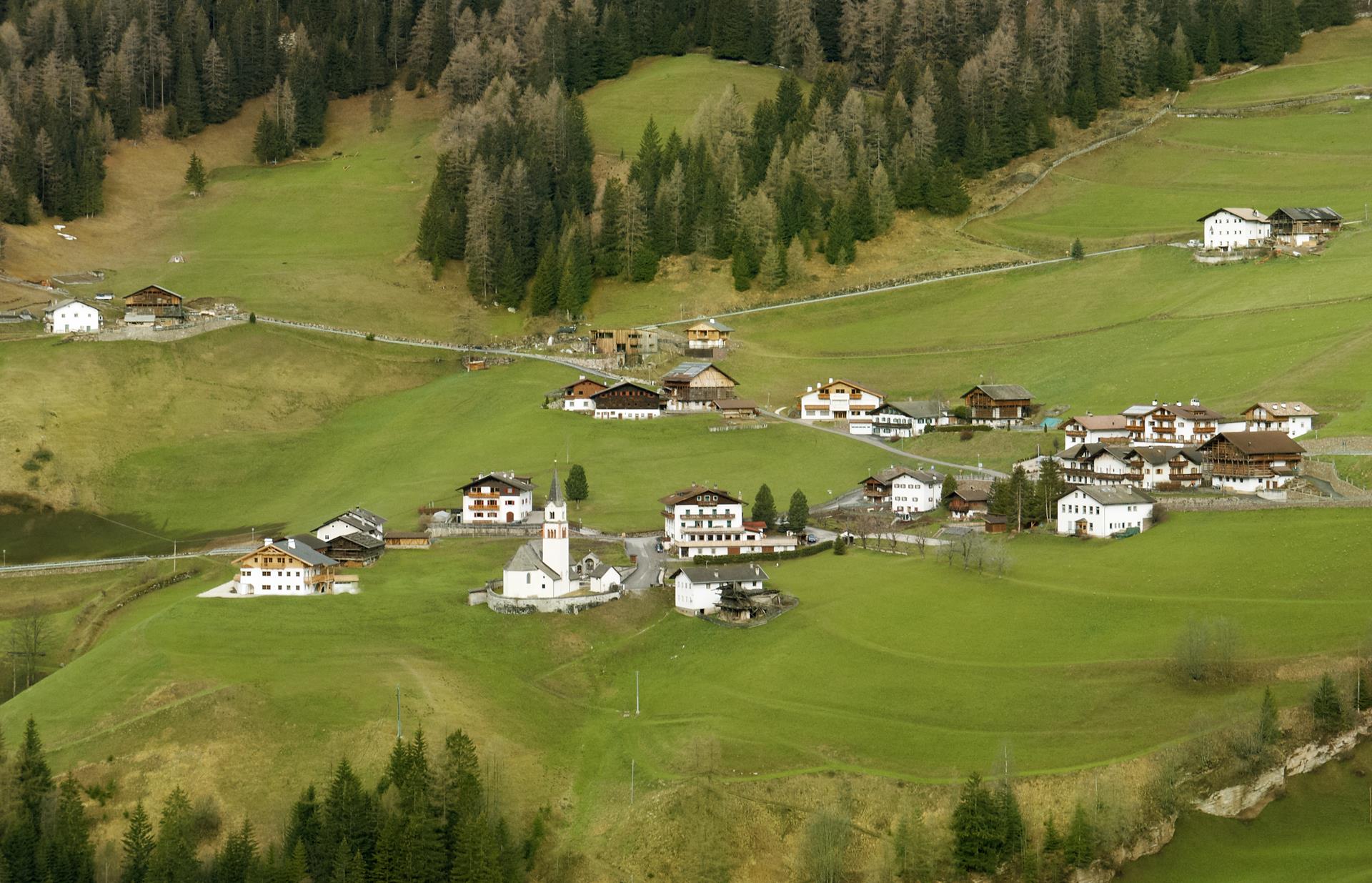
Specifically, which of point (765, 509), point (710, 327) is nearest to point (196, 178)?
point (710, 327)

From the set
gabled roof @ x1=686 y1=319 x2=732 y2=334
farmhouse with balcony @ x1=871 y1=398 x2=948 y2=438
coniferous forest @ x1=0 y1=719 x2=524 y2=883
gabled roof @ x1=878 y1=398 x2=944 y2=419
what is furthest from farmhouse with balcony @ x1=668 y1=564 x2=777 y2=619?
gabled roof @ x1=686 y1=319 x2=732 y2=334

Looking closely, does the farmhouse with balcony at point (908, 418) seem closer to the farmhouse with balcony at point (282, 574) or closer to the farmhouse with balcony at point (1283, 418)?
the farmhouse with balcony at point (1283, 418)

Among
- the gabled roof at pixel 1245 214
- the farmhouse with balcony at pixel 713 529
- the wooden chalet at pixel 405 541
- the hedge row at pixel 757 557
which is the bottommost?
the wooden chalet at pixel 405 541

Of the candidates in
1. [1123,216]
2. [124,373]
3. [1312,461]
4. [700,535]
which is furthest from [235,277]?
[1312,461]

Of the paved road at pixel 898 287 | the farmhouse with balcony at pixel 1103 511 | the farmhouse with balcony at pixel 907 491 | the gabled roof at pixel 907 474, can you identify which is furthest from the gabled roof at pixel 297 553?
the paved road at pixel 898 287

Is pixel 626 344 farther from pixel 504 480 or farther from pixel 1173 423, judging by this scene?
pixel 1173 423

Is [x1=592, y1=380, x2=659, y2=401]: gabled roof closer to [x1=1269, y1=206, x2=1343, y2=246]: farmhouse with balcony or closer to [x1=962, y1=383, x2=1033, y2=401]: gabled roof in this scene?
[x1=962, y1=383, x2=1033, y2=401]: gabled roof
